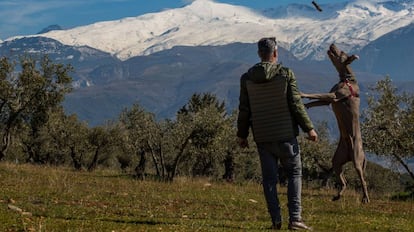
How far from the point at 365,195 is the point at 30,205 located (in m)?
9.45

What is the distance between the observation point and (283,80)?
10625 mm

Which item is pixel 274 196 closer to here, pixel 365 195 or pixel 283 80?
pixel 283 80

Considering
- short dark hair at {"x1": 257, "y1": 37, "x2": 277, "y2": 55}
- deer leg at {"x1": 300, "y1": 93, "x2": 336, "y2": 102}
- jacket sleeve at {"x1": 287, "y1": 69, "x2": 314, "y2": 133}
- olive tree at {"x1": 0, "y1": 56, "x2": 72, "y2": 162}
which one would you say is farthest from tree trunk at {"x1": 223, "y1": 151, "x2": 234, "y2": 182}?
jacket sleeve at {"x1": 287, "y1": 69, "x2": 314, "y2": 133}

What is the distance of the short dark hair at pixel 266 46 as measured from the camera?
10828mm

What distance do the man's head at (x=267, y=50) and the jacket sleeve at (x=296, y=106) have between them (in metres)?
0.43

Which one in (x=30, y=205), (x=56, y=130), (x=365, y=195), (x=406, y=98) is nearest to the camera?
(x=30, y=205)

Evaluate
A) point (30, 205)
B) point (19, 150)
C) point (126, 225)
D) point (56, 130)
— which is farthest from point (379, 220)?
point (19, 150)

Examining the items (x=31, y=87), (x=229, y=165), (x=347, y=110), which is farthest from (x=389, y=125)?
(x=229, y=165)

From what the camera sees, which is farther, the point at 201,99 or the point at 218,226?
the point at 201,99

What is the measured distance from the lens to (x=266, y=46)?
35.6 ft

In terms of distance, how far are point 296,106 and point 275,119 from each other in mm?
422

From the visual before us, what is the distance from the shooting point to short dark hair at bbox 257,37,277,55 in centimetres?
1083

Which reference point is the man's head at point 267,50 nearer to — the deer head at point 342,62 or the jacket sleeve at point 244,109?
the jacket sleeve at point 244,109

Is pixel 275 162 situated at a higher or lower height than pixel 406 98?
lower
